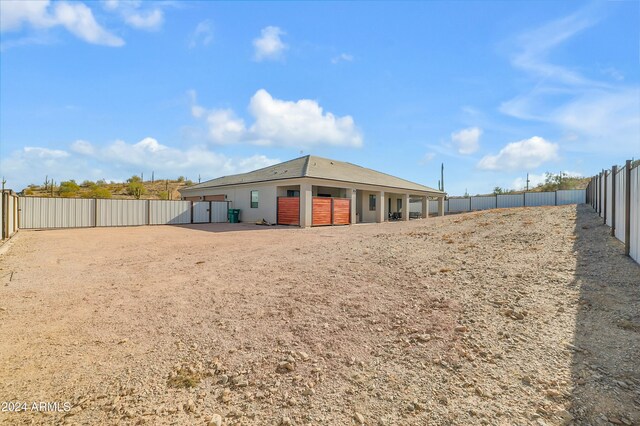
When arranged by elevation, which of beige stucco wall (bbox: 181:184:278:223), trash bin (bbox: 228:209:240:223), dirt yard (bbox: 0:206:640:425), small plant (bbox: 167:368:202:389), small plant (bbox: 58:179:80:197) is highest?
small plant (bbox: 58:179:80:197)

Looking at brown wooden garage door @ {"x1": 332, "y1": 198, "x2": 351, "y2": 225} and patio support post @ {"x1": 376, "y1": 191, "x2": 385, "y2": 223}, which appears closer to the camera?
brown wooden garage door @ {"x1": 332, "y1": 198, "x2": 351, "y2": 225}

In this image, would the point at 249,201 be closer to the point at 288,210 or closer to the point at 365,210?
the point at 288,210

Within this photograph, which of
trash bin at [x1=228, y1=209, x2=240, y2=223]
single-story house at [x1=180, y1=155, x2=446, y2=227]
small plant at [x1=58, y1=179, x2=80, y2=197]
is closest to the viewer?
single-story house at [x1=180, y1=155, x2=446, y2=227]

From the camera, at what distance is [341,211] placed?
70.9 ft

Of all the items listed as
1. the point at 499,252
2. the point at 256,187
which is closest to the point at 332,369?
the point at 499,252

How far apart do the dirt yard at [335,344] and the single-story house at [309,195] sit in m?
12.9

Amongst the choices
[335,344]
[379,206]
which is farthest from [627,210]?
[379,206]

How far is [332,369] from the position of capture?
9.90 feet

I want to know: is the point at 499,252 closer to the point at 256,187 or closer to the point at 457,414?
the point at 457,414

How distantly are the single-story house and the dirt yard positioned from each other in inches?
510

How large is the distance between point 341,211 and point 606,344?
1850 cm

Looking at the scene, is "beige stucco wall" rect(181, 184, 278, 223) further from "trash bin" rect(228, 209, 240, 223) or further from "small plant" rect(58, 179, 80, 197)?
"small plant" rect(58, 179, 80, 197)

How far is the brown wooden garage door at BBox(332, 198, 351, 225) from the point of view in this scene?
21.1 metres

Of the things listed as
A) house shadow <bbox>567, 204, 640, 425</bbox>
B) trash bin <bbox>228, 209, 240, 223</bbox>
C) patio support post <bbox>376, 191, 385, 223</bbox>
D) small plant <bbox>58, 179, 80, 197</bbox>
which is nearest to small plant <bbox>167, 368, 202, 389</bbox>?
house shadow <bbox>567, 204, 640, 425</bbox>
